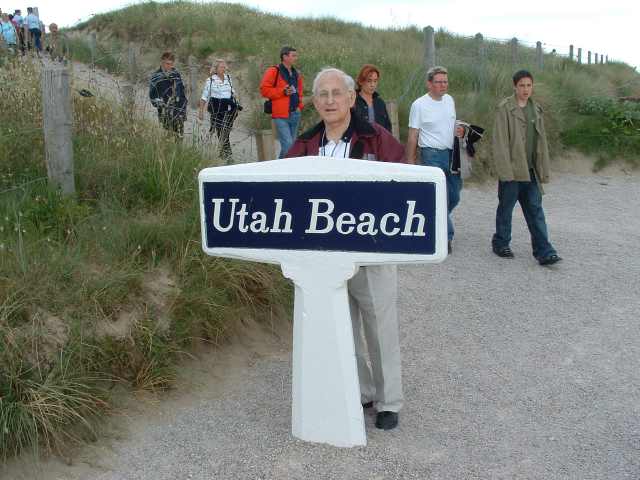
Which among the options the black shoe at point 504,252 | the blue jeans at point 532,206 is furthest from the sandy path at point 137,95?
the black shoe at point 504,252

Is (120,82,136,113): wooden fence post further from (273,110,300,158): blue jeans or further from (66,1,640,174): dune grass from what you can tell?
(66,1,640,174): dune grass

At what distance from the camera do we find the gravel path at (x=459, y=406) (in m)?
3.40

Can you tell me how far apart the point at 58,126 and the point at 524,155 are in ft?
13.4

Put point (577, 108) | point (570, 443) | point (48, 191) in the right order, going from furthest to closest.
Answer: point (577, 108), point (48, 191), point (570, 443)

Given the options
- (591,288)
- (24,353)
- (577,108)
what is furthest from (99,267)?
(577,108)

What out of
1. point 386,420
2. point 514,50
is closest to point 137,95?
point 386,420

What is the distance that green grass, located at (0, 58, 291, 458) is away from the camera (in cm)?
351

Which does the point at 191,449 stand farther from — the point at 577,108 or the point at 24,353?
the point at 577,108

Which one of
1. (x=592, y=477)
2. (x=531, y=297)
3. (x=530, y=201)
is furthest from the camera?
(x=530, y=201)

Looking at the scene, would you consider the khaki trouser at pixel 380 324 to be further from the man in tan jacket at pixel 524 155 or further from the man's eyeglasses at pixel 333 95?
the man in tan jacket at pixel 524 155

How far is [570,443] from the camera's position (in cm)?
362

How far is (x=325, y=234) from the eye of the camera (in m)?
3.29

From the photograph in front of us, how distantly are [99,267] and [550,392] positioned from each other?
9.01ft

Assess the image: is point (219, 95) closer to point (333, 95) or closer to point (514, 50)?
point (333, 95)
